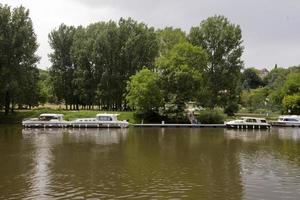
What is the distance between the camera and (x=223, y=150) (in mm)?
43656

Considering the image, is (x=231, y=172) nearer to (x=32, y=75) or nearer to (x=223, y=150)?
(x=223, y=150)

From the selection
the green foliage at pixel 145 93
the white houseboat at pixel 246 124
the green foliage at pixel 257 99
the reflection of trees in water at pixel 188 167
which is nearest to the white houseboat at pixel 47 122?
the green foliage at pixel 145 93

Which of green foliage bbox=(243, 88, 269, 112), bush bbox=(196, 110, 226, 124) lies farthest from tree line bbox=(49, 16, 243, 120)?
green foliage bbox=(243, 88, 269, 112)

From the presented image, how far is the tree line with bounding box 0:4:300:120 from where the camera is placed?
78.9 m

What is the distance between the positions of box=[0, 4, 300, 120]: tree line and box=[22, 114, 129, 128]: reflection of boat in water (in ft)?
21.8

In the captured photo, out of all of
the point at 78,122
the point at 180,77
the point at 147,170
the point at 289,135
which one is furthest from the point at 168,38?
the point at 147,170

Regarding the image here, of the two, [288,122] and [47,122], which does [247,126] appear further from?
[47,122]

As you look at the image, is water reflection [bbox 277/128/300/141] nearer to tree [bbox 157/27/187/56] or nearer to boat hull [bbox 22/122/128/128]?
boat hull [bbox 22/122/128/128]

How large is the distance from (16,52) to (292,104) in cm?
5564

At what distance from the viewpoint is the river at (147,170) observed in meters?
24.5

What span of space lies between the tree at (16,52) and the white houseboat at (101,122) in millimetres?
11618

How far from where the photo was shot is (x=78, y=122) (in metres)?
72.8

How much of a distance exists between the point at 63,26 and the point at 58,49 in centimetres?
531

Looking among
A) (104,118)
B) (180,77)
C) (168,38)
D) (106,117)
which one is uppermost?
(168,38)
